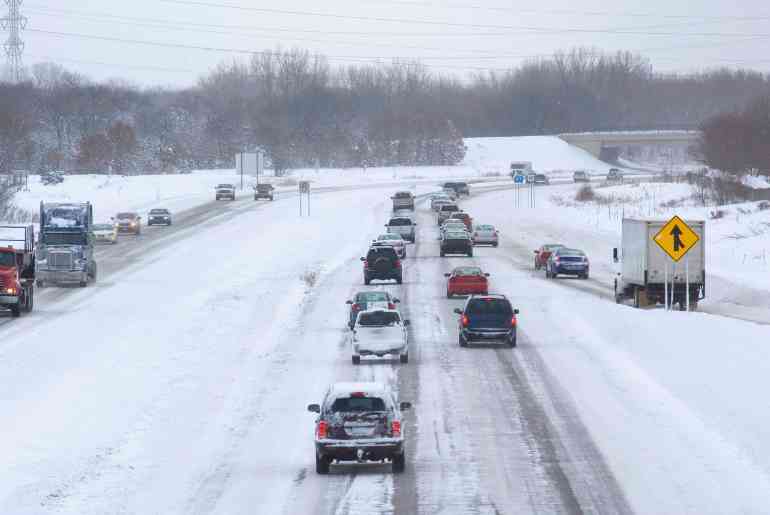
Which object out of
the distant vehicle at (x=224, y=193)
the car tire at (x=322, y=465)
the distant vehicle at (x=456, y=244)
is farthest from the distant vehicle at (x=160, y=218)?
the car tire at (x=322, y=465)

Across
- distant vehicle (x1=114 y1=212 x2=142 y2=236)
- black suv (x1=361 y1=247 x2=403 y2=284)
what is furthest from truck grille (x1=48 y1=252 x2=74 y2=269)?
distant vehicle (x1=114 y1=212 x2=142 y2=236)

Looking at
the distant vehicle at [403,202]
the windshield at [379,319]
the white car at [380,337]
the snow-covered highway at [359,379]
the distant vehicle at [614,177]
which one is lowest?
the snow-covered highway at [359,379]

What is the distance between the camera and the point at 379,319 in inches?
1436

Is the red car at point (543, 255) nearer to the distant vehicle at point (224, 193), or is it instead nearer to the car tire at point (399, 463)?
the car tire at point (399, 463)

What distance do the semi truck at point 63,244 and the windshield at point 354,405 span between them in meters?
38.2

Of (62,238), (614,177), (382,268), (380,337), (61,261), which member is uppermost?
(614,177)

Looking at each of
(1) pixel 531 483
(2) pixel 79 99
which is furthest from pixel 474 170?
(1) pixel 531 483

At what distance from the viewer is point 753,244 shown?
243 feet

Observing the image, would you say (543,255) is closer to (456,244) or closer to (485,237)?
(456,244)

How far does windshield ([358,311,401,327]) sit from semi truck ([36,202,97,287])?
2475cm

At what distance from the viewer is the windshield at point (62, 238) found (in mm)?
58156

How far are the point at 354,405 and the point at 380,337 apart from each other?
14.7 m

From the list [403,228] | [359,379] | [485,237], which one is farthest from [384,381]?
[403,228]

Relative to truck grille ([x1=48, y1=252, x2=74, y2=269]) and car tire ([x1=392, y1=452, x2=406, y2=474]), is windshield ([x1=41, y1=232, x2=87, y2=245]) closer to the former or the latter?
truck grille ([x1=48, y1=252, x2=74, y2=269])
